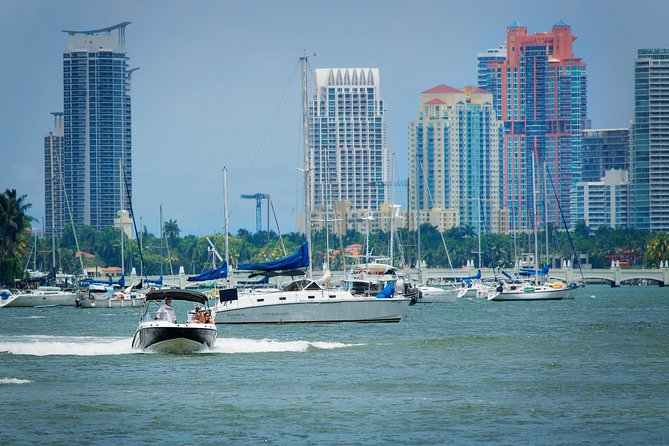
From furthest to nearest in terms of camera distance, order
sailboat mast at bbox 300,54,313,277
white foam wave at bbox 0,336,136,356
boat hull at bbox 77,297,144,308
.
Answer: boat hull at bbox 77,297,144,308
sailboat mast at bbox 300,54,313,277
white foam wave at bbox 0,336,136,356

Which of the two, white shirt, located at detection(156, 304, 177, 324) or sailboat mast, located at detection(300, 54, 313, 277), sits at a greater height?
sailboat mast, located at detection(300, 54, 313, 277)

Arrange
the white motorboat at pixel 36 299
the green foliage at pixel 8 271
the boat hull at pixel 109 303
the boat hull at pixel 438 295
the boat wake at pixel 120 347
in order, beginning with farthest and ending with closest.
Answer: the green foliage at pixel 8 271, the boat hull at pixel 438 295, the white motorboat at pixel 36 299, the boat hull at pixel 109 303, the boat wake at pixel 120 347

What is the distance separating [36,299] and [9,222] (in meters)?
32.1

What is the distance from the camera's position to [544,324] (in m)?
93.1

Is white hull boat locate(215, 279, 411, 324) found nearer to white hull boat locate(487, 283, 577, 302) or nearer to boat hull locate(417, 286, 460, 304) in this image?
boat hull locate(417, 286, 460, 304)

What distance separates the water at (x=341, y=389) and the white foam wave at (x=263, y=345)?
123 mm

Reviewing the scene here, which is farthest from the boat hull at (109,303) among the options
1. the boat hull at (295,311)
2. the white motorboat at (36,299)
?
the boat hull at (295,311)

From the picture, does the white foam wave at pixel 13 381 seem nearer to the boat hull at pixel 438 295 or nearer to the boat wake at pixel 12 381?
the boat wake at pixel 12 381

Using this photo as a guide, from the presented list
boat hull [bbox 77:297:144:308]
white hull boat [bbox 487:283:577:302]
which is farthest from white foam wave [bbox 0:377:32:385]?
white hull boat [bbox 487:283:577:302]

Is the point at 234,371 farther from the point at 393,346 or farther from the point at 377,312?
the point at 377,312

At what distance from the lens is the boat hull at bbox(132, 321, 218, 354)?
55875 mm

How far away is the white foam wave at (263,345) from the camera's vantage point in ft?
203

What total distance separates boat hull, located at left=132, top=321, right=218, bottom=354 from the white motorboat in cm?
7583

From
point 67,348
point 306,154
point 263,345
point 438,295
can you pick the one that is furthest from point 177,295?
point 438,295
